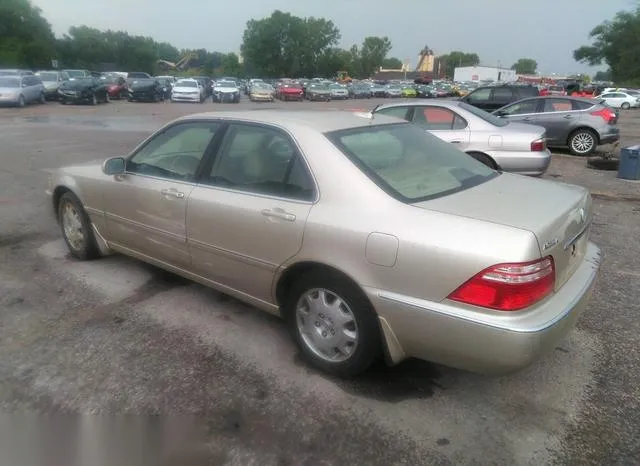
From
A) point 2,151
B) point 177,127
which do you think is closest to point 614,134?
point 177,127

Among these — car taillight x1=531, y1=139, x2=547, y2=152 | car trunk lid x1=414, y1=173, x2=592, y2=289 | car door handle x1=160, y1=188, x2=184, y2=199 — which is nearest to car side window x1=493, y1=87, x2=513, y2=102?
car taillight x1=531, y1=139, x2=547, y2=152

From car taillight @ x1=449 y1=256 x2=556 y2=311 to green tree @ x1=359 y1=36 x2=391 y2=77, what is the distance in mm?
143099

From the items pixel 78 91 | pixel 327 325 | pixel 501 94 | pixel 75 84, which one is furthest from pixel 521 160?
pixel 75 84

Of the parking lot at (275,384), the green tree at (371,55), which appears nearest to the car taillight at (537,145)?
the parking lot at (275,384)

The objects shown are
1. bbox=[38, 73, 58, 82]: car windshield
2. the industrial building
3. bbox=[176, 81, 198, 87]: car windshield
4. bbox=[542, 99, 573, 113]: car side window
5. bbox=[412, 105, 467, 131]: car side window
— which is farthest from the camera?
the industrial building

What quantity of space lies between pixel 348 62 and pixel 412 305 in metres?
136

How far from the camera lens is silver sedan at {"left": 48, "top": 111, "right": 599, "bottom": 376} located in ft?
8.14

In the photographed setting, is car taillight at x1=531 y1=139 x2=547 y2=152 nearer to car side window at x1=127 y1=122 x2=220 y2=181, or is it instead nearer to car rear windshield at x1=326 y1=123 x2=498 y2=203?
car rear windshield at x1=326 y1=123 x2=498 y2=203

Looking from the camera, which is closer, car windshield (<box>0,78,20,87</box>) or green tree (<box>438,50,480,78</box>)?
car windshield (<box>0,78,20,87</box>)

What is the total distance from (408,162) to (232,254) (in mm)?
1285

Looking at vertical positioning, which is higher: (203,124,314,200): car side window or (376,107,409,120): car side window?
(203,124,314,200): car side window

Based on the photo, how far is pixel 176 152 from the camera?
4.07 meters

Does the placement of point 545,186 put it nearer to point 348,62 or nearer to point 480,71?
point 480,71

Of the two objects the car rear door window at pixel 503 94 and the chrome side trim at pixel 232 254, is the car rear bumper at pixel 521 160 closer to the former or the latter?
the chrome side trim at pixel 232 254
